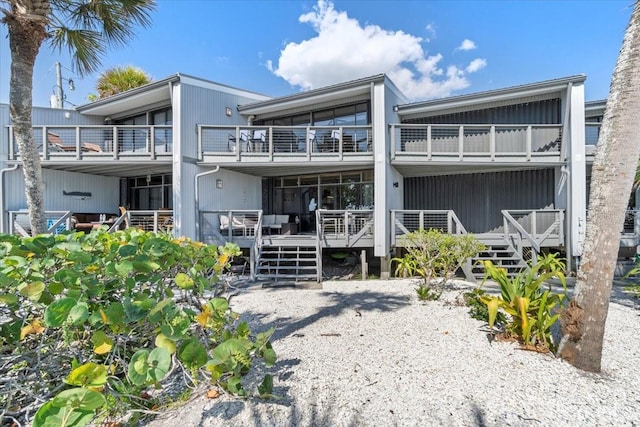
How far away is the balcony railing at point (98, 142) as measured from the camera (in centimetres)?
1002

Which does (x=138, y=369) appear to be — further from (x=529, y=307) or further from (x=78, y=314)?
(x=529, y=307)

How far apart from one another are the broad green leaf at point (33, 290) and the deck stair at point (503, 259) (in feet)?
27.8

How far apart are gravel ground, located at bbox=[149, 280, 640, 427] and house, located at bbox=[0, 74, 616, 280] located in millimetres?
4098

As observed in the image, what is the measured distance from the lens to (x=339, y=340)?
4199mm

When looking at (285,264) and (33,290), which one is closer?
(33,290)

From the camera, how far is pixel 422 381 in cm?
308

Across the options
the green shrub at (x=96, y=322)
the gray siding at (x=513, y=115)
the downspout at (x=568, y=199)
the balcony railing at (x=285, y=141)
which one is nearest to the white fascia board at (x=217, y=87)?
the balcony railing at (x=285, y=141)

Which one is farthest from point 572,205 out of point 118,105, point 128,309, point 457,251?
point 118,105

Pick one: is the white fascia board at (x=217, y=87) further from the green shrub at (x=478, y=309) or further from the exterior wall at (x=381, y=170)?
the green shrub at (x=478, y=309)

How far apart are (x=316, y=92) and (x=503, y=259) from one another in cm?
743

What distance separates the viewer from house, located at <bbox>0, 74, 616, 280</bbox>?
9.27 meters

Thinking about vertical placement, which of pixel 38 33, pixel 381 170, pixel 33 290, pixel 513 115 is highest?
pixel 513 115

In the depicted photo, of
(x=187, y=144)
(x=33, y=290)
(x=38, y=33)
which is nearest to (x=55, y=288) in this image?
(x=33, y=290)

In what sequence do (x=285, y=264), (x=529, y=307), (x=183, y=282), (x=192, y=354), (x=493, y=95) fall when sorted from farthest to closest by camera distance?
(x=285, y=264)
(x=493, y=95)
(x=529, y=307)
(x=183, y=282)
(x=192, y=354)
